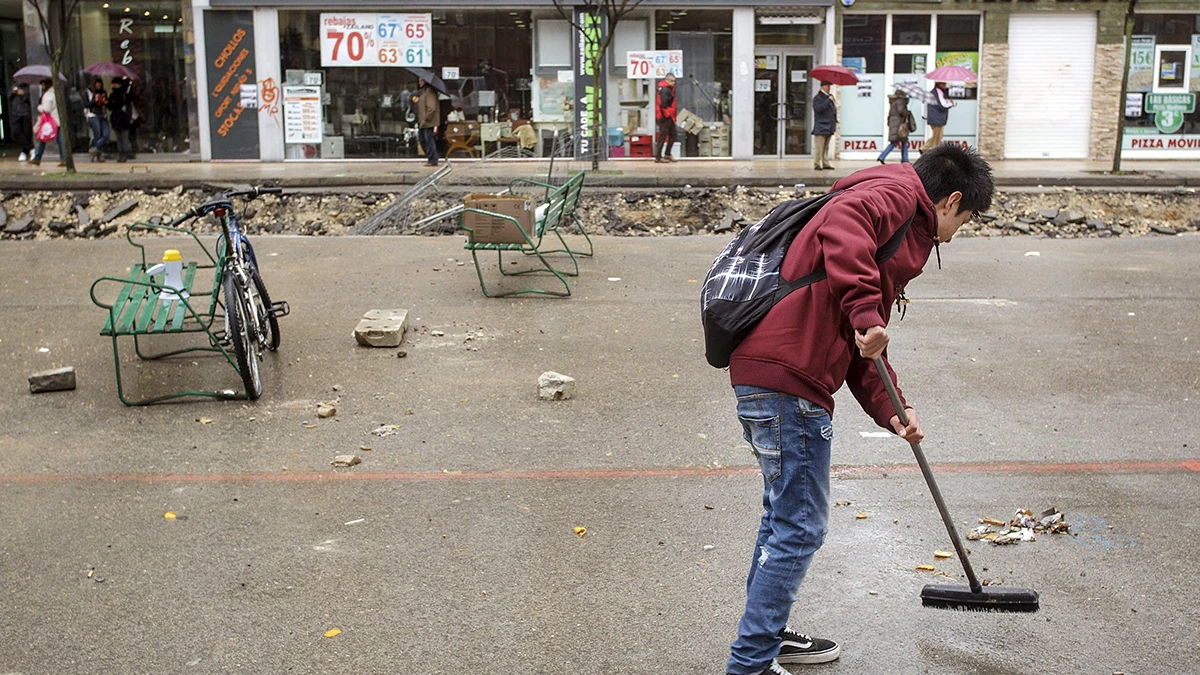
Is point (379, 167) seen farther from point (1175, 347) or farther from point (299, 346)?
point (1175, 347)

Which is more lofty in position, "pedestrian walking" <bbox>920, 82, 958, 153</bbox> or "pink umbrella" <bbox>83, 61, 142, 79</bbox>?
"pink umbrella" <bbox>83, 61, 142, 79</bbox>

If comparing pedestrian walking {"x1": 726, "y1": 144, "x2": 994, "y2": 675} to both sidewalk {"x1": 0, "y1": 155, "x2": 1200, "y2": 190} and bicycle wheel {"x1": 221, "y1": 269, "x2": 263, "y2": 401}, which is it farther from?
sidewalk {"x1": 0, "y1": 155, "x2": 1200, "y2": 190}

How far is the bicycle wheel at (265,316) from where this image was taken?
288 inches

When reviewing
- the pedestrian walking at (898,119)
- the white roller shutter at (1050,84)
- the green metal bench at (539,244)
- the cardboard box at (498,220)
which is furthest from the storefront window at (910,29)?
the cardboard box at (498,220)

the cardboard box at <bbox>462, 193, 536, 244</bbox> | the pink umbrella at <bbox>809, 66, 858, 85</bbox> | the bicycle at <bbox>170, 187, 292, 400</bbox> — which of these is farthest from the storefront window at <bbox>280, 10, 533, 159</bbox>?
the bicycle at <bbox>170, 187, 292, 400</bbox>

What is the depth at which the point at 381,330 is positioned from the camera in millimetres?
7859

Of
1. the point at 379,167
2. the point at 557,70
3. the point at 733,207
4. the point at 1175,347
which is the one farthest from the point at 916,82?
the point at 1175,347

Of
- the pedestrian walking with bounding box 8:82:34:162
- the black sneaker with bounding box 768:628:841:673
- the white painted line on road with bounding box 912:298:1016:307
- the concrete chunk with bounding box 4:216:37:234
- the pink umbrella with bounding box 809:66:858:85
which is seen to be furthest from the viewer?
the pedestrian walking with bounding box 8:82:34:162

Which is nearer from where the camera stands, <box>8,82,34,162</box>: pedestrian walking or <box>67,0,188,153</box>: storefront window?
<box>67,0,188,153</box>: storefront window

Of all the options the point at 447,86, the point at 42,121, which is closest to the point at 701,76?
the point at 447,86

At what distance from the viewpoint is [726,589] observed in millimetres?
4262

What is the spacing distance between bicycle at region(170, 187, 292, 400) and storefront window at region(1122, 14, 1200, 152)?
22301mm

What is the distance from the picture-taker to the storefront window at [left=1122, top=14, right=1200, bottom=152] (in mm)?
24719

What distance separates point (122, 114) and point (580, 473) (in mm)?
21857
